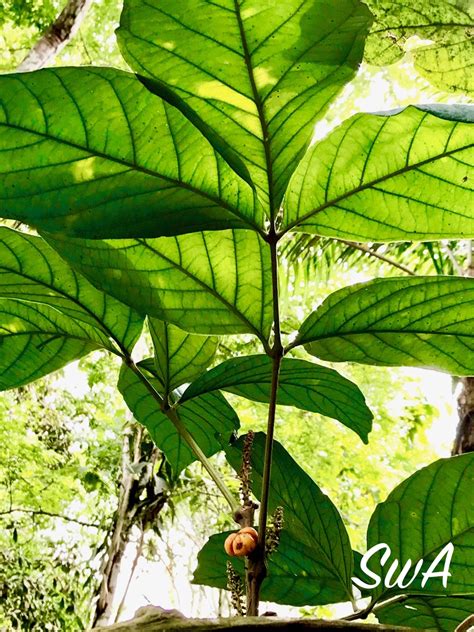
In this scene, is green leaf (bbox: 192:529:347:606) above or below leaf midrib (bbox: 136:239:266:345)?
below

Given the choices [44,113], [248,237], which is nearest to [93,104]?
[44,113]

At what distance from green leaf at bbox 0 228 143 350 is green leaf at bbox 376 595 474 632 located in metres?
0.27

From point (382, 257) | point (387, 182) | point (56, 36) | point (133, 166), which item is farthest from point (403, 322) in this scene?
point (56, 36)

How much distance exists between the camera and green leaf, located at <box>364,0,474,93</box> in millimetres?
720

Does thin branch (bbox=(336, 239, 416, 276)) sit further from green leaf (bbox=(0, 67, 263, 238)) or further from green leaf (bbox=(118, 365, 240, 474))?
green leaf (bbox=(0, 67, 263, 238))

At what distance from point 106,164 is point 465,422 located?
846 millimetres

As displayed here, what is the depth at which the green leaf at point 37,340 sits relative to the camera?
510mm

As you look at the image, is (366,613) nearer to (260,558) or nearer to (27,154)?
(260,558)

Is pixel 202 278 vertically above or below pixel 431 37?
below

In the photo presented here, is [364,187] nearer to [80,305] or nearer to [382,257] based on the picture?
[80,305]

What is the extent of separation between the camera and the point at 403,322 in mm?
423

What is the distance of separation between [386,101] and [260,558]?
11.7ft

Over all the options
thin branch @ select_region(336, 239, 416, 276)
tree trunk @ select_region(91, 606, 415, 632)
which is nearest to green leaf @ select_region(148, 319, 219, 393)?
tree trunk @ select_region(91, 606, 415, 632)

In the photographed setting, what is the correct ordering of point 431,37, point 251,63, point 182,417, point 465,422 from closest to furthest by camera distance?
point 251,63 < point 182,417 < point 431,37 < point 465,422
